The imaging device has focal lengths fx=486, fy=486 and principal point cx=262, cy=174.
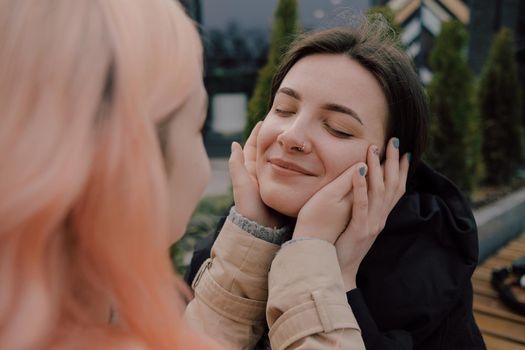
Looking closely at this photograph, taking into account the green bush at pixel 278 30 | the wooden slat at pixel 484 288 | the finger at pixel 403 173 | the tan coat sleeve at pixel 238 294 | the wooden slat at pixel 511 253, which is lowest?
the wooden slat at pixel 511 253

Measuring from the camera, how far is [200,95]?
2.68 ft

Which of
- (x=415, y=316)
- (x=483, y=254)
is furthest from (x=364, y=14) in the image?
(x=483, y=254)

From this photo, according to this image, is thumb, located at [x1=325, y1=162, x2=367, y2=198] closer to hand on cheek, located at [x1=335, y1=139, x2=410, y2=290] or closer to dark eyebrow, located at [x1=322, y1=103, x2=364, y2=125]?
hand on cheek, located at [x1=335, y1=139, x2=410, y2=290]

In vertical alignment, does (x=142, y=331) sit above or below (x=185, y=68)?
below

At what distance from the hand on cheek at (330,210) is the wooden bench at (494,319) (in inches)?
61.6

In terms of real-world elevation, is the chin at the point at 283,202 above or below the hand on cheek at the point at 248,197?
above

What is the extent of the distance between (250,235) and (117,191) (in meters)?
0.75

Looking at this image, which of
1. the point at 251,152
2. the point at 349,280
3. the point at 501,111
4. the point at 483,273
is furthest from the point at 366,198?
the point at 501,111

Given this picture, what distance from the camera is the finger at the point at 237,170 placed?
149 centimetres

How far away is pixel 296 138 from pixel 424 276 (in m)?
0.53

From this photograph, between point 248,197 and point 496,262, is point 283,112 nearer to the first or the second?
point 248,197

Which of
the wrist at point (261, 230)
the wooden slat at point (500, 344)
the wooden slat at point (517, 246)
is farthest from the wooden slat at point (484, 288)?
the wrist at point (261, 230)

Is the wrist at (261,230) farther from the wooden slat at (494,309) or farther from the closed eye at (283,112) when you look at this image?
the wooden slat at (494,309)

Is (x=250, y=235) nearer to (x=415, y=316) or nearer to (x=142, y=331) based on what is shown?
(x=415, y=316)
